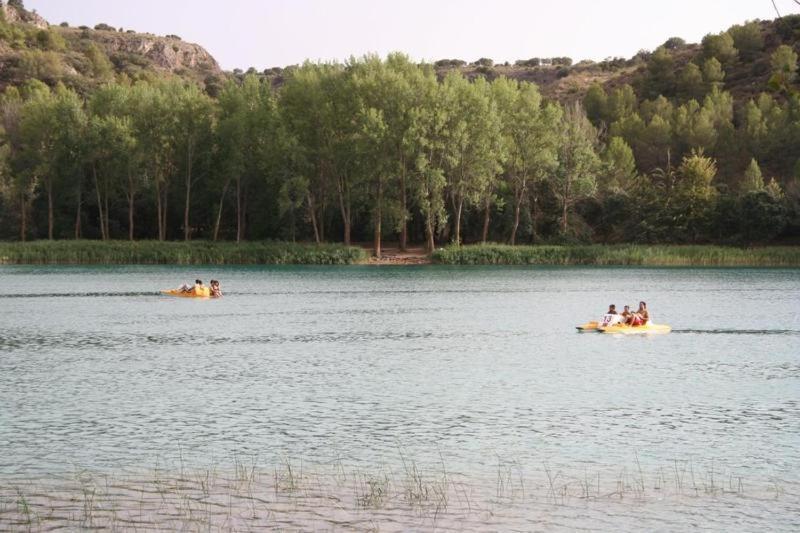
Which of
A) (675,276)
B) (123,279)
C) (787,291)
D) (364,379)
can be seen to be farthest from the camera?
(675,276)

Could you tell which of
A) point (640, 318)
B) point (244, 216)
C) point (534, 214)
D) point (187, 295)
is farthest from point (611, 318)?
point (244, 216)

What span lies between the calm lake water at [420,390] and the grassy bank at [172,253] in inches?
1123

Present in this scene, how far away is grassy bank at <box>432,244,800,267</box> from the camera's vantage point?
8331 centimetres

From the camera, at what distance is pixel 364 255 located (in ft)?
292

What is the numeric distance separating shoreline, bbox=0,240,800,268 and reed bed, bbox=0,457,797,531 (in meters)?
68.7

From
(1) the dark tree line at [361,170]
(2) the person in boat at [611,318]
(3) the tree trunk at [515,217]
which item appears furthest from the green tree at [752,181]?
(2) the person in boat at [611,318]

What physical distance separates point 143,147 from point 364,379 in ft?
228

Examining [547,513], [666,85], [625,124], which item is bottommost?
[547,513]

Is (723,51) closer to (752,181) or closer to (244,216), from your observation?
(752,181)

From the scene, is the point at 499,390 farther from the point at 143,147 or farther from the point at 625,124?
the point at 625,124

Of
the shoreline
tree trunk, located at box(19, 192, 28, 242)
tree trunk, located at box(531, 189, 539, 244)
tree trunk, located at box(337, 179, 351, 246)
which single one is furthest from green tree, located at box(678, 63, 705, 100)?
tree trunk, located at box(19, 192, 28, 242)

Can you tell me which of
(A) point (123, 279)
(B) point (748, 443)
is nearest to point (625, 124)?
(A) point (123, 279)

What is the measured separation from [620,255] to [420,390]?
Answer: 61.0 metres

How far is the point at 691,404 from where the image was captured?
82.4ft
